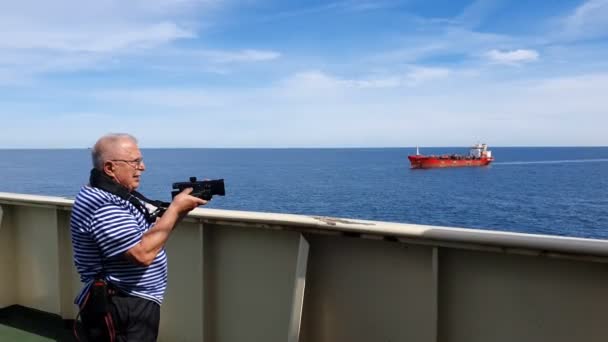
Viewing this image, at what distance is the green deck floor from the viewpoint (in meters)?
3.90

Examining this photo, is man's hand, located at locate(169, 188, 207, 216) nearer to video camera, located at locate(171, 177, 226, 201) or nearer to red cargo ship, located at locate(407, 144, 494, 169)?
video camera, located at locate(171, 177, 226, 201)

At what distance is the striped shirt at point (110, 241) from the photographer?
202 cm

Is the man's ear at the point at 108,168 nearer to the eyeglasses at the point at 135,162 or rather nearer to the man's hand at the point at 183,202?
the eyeglasses at the point at 135,162

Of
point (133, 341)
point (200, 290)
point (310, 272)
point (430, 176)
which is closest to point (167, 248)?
point (200, 290)

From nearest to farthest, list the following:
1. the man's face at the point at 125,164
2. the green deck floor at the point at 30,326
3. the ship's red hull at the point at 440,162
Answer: the man's face at the point at 125,164
the green deck floor at the point at 30,326
the ship's red hull at the point at 440,162

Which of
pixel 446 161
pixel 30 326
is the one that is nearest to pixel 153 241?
pixel 30 326

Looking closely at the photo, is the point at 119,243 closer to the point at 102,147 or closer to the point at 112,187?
the point at 112,187

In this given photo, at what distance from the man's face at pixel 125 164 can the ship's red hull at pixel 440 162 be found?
10735 cm

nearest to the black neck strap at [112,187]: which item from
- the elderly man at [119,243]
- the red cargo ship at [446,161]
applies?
the elderly man at [119,243]

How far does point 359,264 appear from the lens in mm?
2824

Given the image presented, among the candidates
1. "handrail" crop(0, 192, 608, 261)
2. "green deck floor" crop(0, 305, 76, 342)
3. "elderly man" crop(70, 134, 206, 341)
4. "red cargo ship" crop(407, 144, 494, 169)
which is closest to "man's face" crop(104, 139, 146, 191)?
"elderly man" crop(70, 134, 206, 341)

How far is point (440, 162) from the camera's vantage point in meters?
108

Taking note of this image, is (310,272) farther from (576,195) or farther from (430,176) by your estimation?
(430,176)

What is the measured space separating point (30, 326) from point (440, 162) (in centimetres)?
10837
